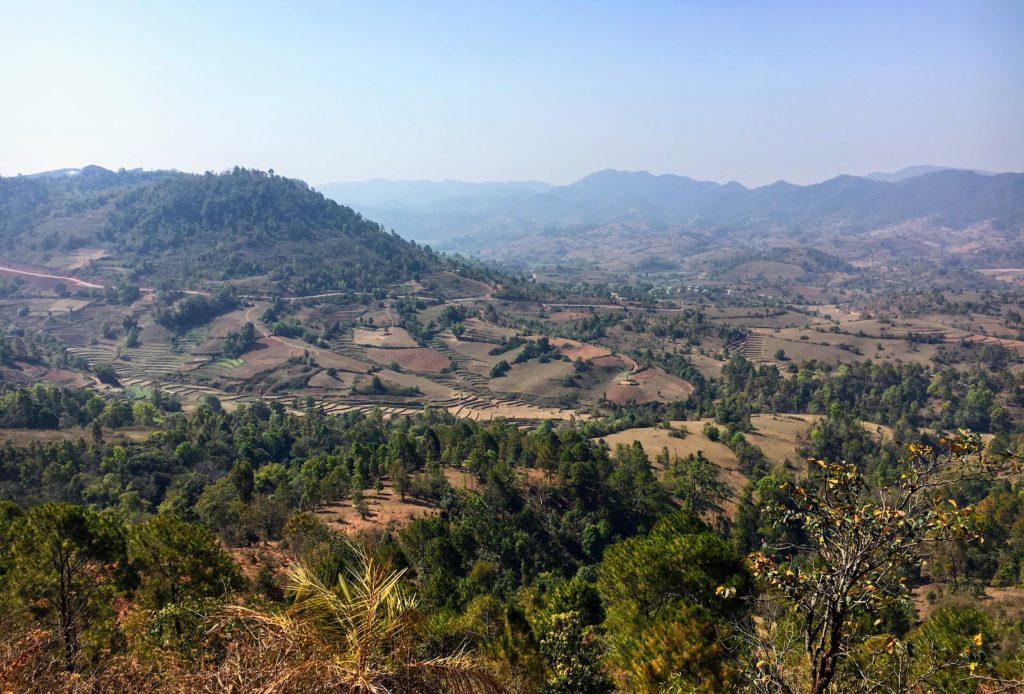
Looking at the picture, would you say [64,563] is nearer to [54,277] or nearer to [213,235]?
[54,277]

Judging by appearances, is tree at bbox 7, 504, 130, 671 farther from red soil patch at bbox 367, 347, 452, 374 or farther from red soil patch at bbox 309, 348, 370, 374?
red soil patch at bbox 367, 347, 452, 374

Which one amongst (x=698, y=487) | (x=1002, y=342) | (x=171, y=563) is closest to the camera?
(x=171, y=563)

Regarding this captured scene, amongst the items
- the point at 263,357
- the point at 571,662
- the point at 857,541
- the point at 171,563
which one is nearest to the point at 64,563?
the point at 171,563

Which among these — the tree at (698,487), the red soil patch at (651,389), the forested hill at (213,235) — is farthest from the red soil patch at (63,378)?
the tree at (698,487)

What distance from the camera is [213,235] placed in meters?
159

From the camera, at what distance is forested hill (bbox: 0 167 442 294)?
138250 millimetres

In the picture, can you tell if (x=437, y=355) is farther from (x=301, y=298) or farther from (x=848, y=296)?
(x=848, y=296)

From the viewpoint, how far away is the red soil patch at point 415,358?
323 ft

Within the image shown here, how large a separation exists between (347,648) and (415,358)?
9637 cm

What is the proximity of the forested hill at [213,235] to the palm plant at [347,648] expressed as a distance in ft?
438

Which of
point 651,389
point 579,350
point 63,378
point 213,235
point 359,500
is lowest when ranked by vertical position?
point 651,389

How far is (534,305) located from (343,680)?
5244 inches

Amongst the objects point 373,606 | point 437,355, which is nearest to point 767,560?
point 373,606

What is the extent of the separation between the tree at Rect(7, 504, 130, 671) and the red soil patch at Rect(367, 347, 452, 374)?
80.5 m
